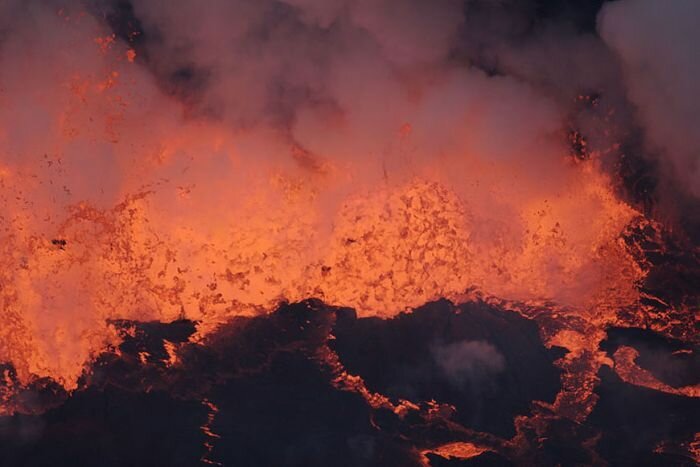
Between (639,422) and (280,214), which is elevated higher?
(280,214)

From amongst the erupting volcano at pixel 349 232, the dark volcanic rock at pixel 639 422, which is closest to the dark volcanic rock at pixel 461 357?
the erupting volcano at pixel 349 232

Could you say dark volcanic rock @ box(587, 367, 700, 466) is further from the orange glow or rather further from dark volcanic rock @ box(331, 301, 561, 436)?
dark volcanic rock @ box(331, 301, 561, 436)

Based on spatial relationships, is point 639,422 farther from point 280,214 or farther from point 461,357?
point 280,214

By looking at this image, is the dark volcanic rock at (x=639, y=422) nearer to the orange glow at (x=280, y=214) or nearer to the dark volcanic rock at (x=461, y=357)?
the orange glow at (x=280, y=214)

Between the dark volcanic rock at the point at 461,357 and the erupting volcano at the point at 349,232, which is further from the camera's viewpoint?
the dark volcanic rock at the point at 461,357

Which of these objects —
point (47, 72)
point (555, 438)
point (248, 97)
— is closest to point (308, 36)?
point (248, 97)

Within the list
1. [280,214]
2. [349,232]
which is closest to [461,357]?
[349,232]

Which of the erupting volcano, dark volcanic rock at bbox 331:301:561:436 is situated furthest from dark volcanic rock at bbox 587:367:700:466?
dark volcanic rock at bbox 331:301:561:436

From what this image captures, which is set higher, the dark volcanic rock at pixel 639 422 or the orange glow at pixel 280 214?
the orange glow at pixel 280 214

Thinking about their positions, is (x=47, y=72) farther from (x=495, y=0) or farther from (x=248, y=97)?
(x=495, y=0)
